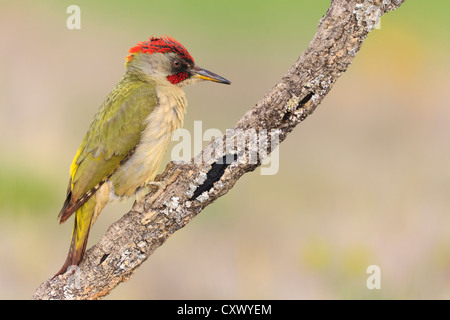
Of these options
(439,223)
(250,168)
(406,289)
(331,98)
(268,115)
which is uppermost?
(331,98)

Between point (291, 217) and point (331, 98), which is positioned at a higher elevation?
point (331, 98)

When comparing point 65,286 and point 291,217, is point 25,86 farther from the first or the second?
point 65,286

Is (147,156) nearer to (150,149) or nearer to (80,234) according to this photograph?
(150,149)

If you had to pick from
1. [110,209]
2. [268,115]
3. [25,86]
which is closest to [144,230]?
[268,115]

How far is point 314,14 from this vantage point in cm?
1307

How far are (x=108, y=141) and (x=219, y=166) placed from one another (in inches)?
33.9

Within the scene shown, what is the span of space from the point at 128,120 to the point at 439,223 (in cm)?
366

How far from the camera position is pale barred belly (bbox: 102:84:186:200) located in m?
4.62

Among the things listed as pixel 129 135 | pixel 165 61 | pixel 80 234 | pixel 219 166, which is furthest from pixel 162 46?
pixel 80 234

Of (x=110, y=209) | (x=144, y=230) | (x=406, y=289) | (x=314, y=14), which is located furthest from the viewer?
(x=314, y=14)

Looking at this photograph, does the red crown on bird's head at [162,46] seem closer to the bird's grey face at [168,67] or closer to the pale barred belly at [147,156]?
the bird's grey face at [168,67]

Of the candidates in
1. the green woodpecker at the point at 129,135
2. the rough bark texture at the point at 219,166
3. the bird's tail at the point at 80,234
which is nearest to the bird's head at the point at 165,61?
the green woodpecker at the point at 129,135

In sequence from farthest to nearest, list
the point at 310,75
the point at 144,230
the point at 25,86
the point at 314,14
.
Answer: the point at 314,14
the point at 25,86
the point at 144,230
the point at 310,75

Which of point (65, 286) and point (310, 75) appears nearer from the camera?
point (310, 75)
